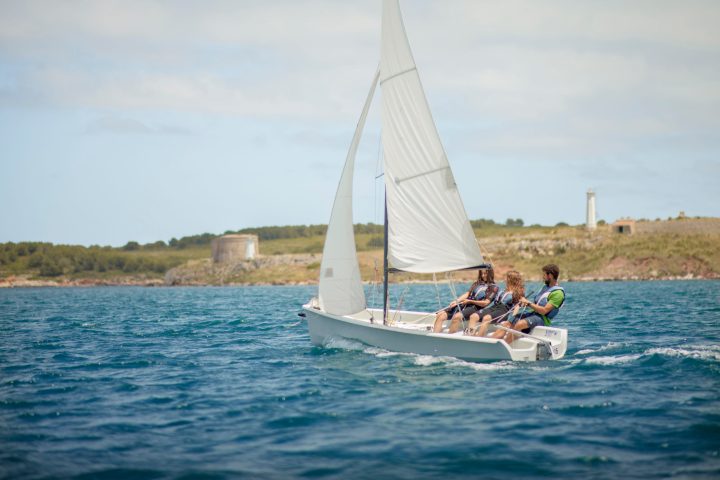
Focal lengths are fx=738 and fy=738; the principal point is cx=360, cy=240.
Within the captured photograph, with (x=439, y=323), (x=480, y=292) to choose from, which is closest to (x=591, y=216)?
(x=480, y=292)

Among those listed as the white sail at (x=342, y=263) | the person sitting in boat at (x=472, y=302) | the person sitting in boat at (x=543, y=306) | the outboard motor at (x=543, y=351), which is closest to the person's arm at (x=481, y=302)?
the person sitting in boat at (x=472, y=302)

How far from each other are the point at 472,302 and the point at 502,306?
1.00 metres

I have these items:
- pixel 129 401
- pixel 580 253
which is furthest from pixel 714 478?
pixel 580 253

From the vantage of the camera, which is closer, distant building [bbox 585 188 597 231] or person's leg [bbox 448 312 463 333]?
person's leg [bbox 448 312 463 333]

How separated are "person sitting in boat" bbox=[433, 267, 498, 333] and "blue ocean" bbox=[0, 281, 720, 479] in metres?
1.64

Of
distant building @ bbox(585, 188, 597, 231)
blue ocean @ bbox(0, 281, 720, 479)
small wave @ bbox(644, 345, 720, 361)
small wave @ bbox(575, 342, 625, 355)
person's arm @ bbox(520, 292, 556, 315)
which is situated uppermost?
distant building @ bbox(585, 188, 597, 231)

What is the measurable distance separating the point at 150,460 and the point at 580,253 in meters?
109

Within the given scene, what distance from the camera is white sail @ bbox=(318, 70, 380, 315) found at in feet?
75.9

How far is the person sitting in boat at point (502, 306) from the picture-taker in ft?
68.5

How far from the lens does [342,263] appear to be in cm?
2334

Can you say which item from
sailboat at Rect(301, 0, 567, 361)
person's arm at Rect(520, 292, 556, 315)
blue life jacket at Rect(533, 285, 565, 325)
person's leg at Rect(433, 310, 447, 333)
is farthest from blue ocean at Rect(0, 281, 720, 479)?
sailboat at Rect(301, 0, 567, 361)

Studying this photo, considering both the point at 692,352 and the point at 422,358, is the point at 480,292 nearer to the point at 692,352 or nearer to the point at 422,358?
the point at 422,358

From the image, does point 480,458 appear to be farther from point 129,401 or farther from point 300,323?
point 300,323

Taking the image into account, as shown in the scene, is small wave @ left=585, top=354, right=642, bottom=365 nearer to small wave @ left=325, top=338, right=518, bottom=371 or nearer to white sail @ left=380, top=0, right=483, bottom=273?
small wave @ left=325, top=338, right=518, bottom=371
